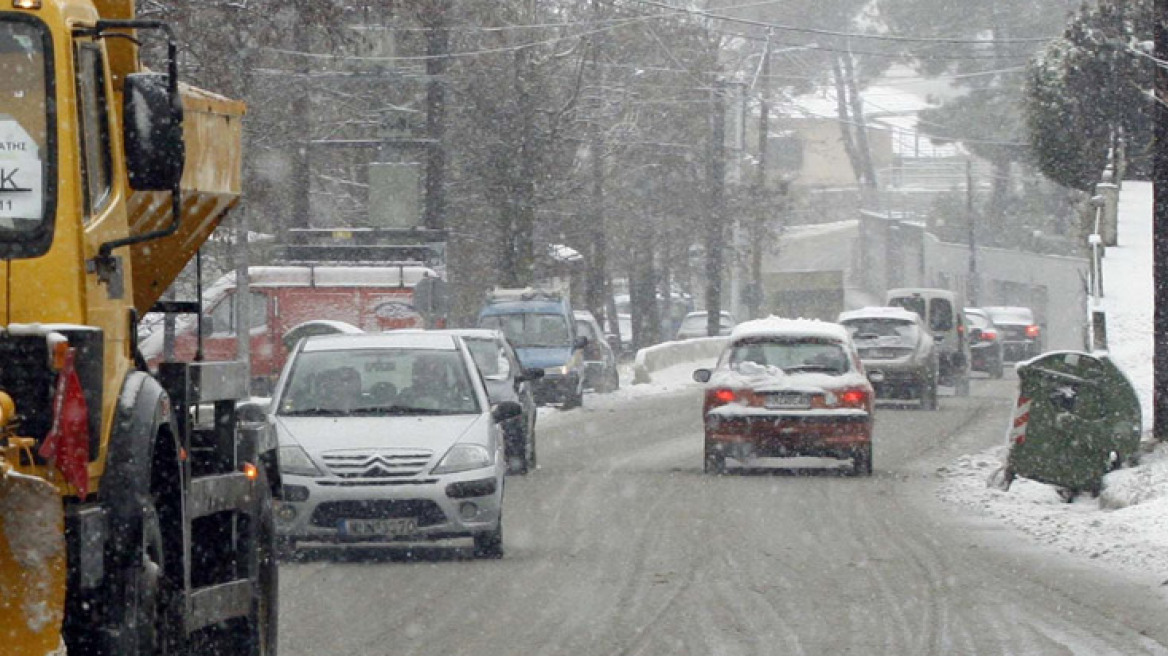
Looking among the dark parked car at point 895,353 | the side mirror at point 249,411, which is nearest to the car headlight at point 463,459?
the side mirror at point 249,411

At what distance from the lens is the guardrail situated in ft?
152

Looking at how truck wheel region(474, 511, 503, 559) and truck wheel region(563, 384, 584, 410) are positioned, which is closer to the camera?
truck wheel region(474, 511, 503, 559)

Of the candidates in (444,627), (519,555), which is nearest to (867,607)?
(444,627)

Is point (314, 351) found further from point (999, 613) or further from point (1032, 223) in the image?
point (1032, 223)

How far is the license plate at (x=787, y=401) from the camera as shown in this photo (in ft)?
72.1

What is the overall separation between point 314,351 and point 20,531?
380 inches

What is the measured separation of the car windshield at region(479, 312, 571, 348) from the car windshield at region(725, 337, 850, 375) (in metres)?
13.3

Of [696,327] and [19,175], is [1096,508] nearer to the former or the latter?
[19,175]

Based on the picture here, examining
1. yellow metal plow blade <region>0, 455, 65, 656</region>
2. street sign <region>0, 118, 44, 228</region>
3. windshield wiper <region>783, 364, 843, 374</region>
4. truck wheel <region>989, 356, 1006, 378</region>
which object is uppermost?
street sign <region>0, 118, 44, 228</region>

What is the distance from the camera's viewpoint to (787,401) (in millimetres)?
22016

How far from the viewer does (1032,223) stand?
86688 mm

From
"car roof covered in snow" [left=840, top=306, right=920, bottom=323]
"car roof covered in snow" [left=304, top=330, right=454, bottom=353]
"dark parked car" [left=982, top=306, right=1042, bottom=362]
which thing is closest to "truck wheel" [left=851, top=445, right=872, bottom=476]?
"car roof covered in snow" [left=304, top=330, right=454, bottom=353]

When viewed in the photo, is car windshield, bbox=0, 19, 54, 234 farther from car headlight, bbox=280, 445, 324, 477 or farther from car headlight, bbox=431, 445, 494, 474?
car headlight, bbox=431, 445, 494, 474

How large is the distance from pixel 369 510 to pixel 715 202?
45139 mm
